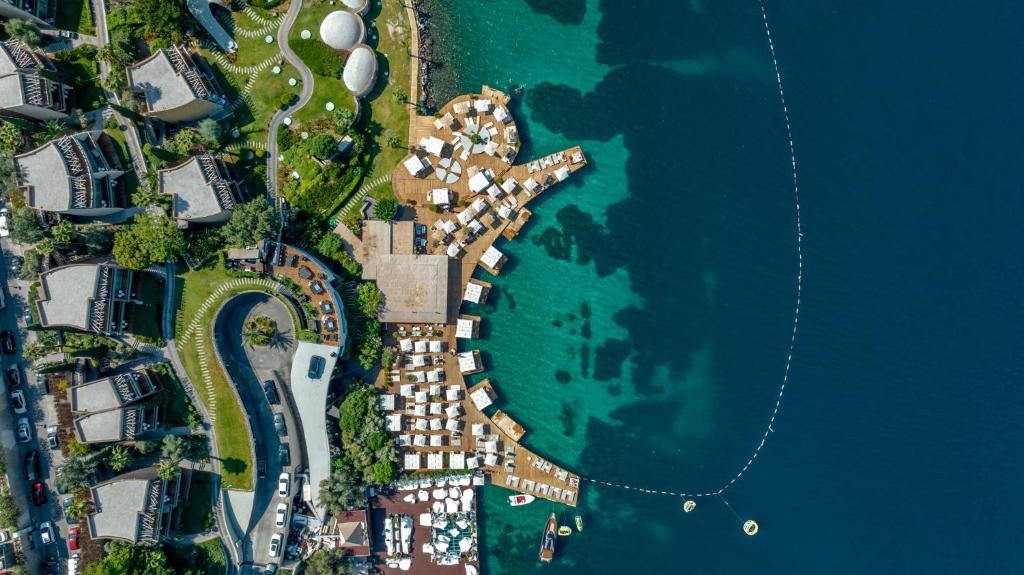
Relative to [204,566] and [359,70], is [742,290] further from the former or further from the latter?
[204,566]

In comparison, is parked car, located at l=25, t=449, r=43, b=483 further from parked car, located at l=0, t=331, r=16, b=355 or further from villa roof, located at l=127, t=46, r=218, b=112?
villa roof, located at l=127, t=46, r=218, b=112

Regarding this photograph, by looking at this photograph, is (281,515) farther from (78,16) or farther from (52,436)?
(78,16)

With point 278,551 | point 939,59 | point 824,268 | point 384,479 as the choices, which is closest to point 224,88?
point 384,479

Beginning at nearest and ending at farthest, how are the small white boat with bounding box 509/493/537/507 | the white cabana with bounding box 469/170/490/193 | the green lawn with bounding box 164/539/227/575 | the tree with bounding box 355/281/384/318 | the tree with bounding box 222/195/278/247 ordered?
the tree with bounding box 222/195/278/247, the green lawn with bounding box 164/539/227/575, the tree with bounding box 355/281/384/318, the white cabana with bounding box 469/170/490/193, the small white boat with bounding box 509/493/537/507

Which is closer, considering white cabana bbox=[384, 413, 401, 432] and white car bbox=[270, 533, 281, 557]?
white car bbox=[270, 533, 281, 557]

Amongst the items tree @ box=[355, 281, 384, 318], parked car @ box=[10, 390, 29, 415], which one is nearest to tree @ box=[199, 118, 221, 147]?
tree @ box=[355, 281, 384, 318]

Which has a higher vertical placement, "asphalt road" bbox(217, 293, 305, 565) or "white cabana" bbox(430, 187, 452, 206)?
"white cabana" bbox(430, 187, 452, 206)
